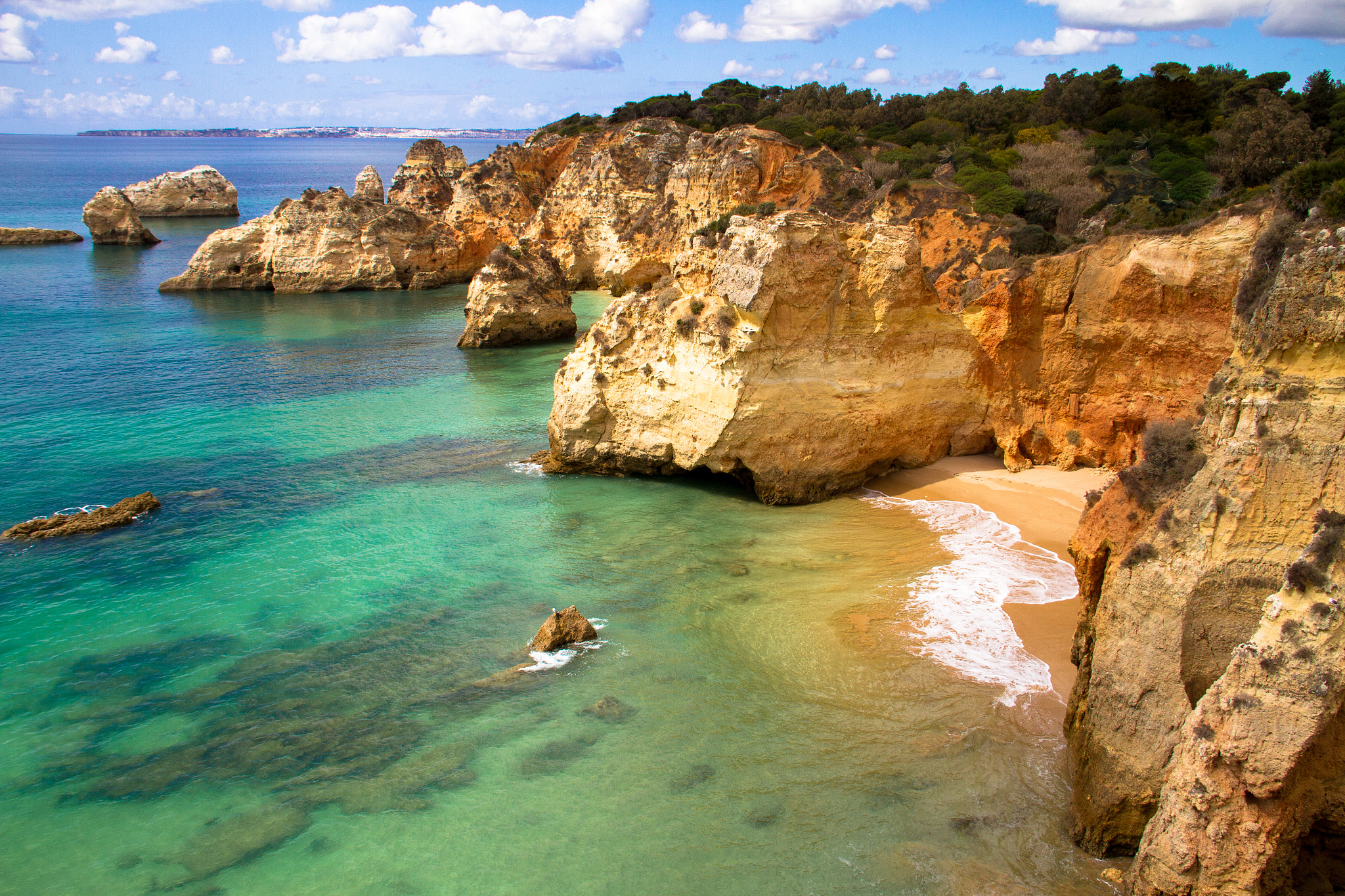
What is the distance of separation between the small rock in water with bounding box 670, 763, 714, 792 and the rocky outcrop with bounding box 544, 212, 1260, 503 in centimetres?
789

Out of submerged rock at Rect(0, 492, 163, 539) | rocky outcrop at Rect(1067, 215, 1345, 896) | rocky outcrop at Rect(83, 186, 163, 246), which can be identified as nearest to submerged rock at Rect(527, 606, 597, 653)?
rocky outcrop at Rect(1067, 215, 1345, 896)

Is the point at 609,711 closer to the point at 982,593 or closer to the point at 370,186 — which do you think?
the point at 982,593

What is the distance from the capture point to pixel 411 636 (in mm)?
12258

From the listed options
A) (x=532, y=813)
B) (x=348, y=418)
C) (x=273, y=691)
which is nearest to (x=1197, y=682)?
(x=532, y=813)

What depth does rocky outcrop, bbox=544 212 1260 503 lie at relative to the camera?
15.5 meters

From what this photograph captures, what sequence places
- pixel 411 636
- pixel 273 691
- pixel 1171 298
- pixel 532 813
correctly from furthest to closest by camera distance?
pixel 1171 298 < pixel 411 636 < pixel 273 691 < pixel 532 813

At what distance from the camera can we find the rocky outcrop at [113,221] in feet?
201

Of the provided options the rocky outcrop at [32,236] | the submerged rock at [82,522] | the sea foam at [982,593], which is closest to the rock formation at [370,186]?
the rocky outcrop at [32,236]

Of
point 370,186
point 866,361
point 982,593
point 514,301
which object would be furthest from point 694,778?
point 370,186

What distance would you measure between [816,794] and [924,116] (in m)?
48.4

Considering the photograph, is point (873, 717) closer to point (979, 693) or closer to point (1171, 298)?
point (979, 693)

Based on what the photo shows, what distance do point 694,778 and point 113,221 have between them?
71602 mm

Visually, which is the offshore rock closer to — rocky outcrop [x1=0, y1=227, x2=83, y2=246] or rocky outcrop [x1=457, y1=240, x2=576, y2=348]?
rocky outcrop [x1=457, y1=240, x2=576, y2=348]

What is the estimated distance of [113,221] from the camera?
203 ft
